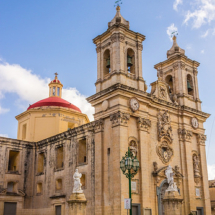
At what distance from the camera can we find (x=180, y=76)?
28.8 metres

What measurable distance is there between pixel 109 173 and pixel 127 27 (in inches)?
431

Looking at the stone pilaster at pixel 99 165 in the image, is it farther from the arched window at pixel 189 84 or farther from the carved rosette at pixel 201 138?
the arched window at pixel 189 84

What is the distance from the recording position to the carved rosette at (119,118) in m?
22.1

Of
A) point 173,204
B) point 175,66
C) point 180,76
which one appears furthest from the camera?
point 175,66

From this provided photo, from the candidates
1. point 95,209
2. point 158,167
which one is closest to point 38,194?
point 95,209

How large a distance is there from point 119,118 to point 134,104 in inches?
73.2

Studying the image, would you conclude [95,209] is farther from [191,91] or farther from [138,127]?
[191,91]

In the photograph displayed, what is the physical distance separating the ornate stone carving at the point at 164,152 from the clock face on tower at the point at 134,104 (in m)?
3.68

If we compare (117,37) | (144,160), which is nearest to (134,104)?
(144,160)

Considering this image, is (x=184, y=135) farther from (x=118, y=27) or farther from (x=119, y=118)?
(x=118, y=27)

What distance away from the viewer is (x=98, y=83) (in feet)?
82.2

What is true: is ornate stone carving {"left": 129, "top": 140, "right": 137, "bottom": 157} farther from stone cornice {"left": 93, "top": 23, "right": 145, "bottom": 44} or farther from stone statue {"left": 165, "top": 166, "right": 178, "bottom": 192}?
stone cornice {"left": 93, "top": 23, "right": 145, "bottom": 44}

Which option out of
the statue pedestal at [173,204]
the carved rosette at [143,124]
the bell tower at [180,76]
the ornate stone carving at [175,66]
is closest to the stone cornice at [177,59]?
the bell tower at [180,76]

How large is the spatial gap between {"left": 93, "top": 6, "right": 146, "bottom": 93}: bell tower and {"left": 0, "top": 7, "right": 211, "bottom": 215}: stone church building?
7 cm
